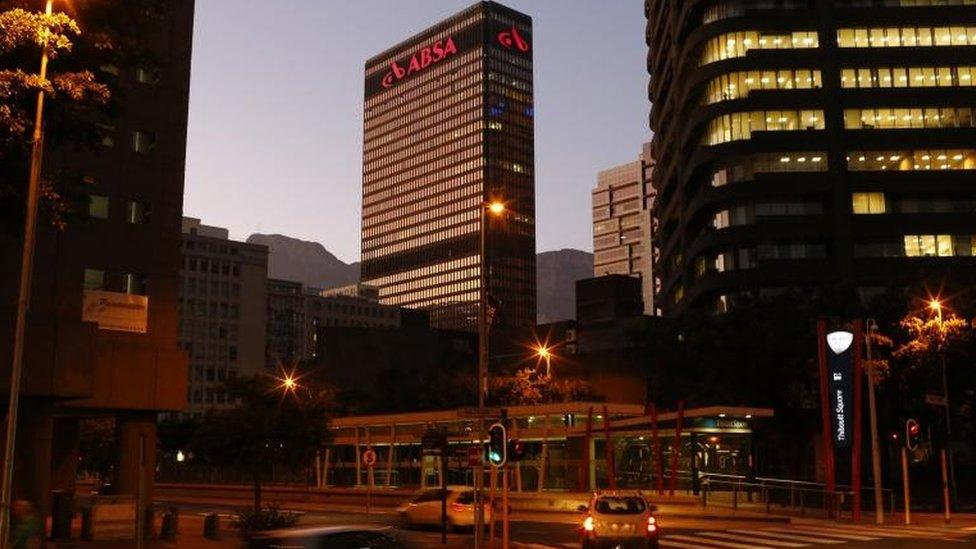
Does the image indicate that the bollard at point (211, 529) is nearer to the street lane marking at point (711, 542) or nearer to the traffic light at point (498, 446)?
the traffic light at point (498, 446)

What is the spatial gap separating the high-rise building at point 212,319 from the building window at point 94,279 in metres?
151

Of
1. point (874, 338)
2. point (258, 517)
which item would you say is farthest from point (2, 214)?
point (874, 338)

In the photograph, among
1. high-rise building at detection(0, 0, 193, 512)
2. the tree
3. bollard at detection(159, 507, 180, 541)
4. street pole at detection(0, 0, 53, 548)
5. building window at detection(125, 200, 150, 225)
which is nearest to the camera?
street pole at detection(0, 0, 53, 548)

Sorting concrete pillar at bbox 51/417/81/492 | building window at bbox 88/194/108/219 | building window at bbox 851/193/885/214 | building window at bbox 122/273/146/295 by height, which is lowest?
concrete pillar at bbox 51/417/81/492

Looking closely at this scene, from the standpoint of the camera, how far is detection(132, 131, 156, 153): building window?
41969 mm

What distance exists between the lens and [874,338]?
156 ft

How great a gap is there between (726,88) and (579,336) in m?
45.0

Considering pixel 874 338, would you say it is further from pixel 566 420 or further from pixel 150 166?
pixel 150 166

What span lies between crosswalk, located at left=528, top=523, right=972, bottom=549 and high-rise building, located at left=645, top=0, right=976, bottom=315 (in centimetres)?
5706

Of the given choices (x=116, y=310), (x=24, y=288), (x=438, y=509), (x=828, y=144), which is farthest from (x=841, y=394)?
(x=828, y=144)

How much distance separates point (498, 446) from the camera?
78.5 feet

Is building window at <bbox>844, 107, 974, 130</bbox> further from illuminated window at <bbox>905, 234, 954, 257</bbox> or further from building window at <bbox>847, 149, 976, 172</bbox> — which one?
illuminated window at <bbox>905, 234, 954, 257</bbox>

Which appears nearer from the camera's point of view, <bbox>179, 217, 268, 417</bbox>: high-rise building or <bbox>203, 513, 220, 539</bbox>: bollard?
<bbox>203, 513, 220, 539</bbox>: bollard

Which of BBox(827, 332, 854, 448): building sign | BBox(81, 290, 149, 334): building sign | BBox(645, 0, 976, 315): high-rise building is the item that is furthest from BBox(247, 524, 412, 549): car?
BBox(645, 0, 976, 315): high-rise building
